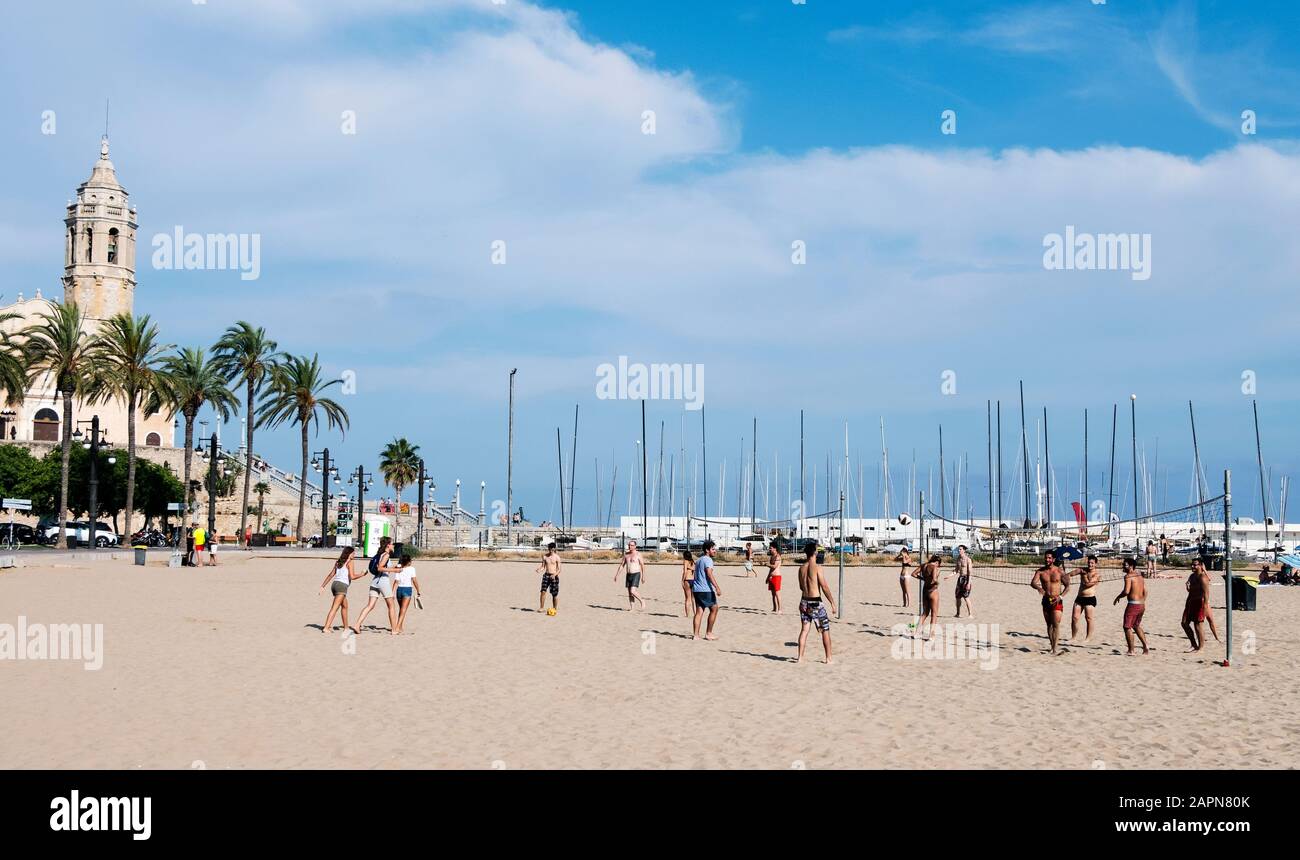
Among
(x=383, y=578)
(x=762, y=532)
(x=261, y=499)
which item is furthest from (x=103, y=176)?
(x=383, y=578)

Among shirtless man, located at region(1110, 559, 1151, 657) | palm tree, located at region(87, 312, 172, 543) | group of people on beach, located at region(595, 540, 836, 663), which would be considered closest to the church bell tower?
palm tree, located at region(87, 312, 172, 543)

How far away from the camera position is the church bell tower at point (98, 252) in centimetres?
9150

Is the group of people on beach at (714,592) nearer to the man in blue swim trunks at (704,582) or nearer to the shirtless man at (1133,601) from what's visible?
the man in blue swim trunks at (704,582)

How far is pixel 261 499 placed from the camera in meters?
82.4

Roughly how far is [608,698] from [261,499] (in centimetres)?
7541

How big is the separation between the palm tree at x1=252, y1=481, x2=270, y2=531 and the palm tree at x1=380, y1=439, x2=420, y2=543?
33.2ft

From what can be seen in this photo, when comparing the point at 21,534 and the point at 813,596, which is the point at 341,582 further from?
the point at 21,534

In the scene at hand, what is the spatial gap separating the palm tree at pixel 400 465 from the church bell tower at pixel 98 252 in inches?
980

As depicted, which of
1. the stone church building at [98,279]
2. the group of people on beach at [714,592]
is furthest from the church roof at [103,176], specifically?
the group of people on beach at [714,592]

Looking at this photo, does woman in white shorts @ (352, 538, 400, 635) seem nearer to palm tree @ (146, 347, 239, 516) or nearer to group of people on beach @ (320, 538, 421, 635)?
group of people on beach @ (320, 538, 421, 635)

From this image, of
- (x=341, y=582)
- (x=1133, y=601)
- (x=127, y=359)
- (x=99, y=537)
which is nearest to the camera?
(x=1133, y=601)

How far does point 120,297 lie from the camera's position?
9275cm
